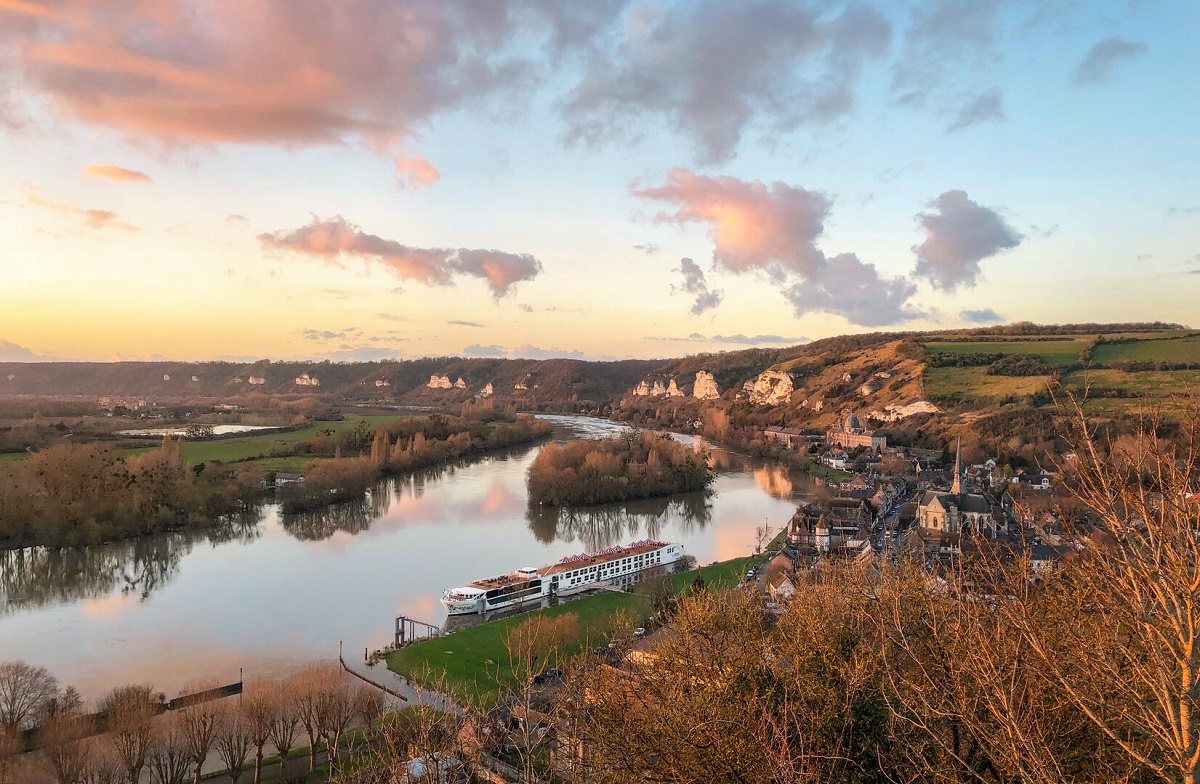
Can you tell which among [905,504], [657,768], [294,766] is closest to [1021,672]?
[657,768]

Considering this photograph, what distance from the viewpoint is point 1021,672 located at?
4.96 m

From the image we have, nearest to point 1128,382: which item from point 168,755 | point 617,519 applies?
point 617,519

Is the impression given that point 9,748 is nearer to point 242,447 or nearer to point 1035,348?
point 242,447

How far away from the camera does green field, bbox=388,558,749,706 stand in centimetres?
1297

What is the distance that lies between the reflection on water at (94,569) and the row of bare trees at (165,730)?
29.7ft

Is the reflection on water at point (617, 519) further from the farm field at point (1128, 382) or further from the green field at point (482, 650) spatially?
the farm field at point (1128, 382)

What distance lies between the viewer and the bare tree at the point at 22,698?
1029 centimetres

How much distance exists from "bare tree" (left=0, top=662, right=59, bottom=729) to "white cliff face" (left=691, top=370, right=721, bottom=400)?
269ft

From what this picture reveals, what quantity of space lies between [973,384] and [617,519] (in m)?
38.3

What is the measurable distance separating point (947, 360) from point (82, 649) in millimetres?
63847

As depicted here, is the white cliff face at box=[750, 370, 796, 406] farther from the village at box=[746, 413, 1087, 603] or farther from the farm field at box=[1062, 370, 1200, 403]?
the farm field at box=[1062, 370, 1200, 403]

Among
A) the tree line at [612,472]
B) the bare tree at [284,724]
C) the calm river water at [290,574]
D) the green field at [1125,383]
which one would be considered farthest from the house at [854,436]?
the bare tree at [284,724]

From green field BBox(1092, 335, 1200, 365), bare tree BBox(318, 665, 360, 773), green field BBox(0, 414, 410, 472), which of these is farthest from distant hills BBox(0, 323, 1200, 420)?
green field BBox(0, 414, 410, 472)

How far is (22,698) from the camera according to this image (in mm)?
10508
